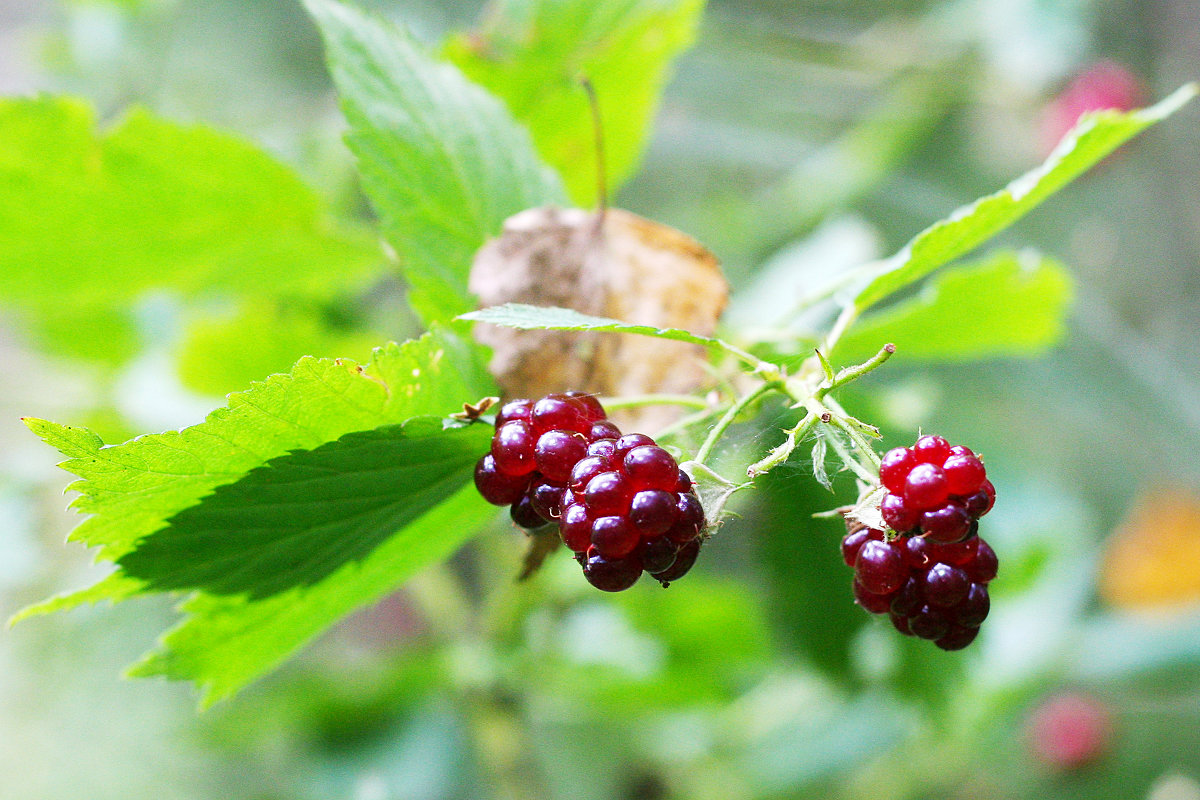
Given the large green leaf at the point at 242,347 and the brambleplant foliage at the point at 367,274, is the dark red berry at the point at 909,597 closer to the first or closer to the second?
the brambleplant foliage at the point at 367,274

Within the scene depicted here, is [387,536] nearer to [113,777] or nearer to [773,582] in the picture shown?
[773,582]

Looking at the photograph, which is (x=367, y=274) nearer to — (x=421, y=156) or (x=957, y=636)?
(x=421, y=156)

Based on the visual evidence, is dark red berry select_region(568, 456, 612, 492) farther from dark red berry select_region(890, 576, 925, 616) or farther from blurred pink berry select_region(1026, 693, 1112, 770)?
blurred pink berry select_region(1026, 693, 1112, 770)

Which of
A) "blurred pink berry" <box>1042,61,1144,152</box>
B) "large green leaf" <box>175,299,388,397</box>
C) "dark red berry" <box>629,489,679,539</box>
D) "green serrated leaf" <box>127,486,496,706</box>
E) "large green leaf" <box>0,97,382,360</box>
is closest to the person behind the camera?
"dark red berry" <box>629,489,679,539</box>

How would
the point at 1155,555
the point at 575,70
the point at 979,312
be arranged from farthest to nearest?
the point at 1155,555 → the point at 575,70 → the point at 979,312

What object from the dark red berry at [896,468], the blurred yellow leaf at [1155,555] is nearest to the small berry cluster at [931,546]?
the dark red berry at [896,468]

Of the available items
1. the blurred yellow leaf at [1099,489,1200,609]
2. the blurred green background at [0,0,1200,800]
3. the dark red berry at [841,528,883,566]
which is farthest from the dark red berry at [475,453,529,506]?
the blurred yellow leaf at [1099,489,1200,609]

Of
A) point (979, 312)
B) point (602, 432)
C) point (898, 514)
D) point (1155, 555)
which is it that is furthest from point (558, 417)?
point (1155, 555)
